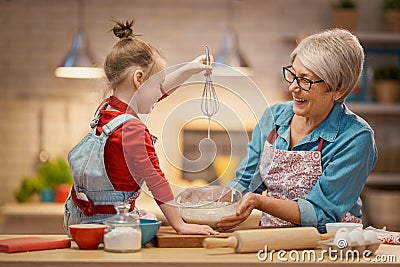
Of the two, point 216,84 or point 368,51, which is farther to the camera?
point 368,51

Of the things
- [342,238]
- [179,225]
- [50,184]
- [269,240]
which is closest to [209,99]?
[179,225]

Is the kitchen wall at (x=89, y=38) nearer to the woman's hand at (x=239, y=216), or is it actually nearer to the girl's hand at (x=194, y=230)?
the woman's hand at (x=239, y=216)

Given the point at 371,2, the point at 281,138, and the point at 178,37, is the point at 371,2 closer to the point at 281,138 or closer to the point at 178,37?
the point at 178,37

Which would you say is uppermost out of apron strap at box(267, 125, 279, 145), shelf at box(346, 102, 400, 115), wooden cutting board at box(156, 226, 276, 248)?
apron strap at box(267, 125, 279, 145)

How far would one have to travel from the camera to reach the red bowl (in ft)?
7.28

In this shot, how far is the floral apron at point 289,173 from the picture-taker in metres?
2.78

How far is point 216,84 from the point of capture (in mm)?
2555

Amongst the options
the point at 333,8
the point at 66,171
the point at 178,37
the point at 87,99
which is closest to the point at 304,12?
the point at 333,8

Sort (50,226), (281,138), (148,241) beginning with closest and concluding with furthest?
(148,241) < (281,138) < (50,226)

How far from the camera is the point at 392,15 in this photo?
5.69m

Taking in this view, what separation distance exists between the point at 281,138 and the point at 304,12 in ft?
10.4

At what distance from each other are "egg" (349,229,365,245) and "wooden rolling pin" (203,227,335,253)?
101 mm

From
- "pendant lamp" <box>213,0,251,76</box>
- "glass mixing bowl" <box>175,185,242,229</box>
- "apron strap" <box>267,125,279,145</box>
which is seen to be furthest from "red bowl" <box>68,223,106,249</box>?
"pendant lamp" <box>213,0,251,76</box>

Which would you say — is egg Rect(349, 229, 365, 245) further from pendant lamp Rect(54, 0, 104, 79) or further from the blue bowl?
pendant lamp Rect(54, 0, 104, 79)
